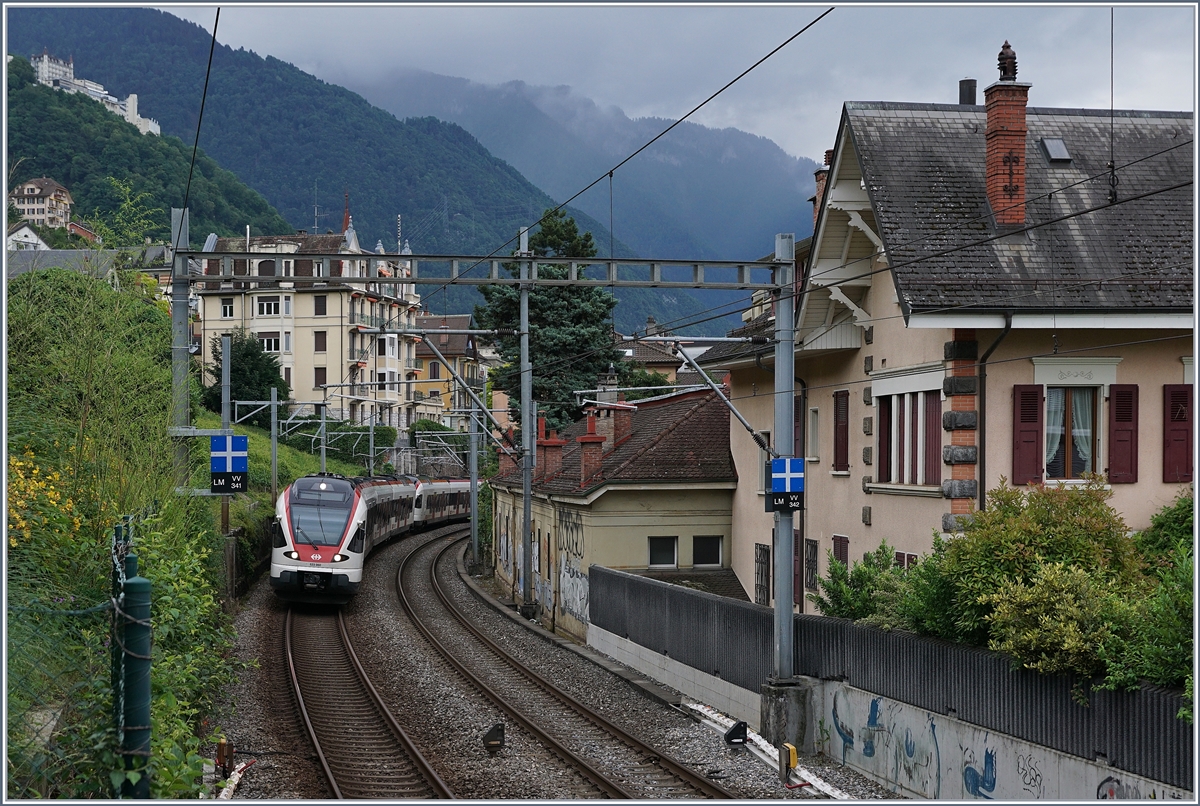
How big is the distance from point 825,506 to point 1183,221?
26.8ft

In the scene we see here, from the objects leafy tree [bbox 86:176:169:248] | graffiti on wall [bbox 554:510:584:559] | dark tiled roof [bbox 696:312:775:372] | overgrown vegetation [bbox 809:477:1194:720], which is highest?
leafy tree [bbox 86:176:169:248]

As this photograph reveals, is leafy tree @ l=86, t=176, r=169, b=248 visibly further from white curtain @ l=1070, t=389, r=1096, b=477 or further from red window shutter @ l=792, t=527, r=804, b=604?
white curtain @ l=1070, t=389, r=1096, b=477

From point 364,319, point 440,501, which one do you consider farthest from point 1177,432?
point 364,319

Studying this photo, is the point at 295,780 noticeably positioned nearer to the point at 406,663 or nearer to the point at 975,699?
the point at 975,699

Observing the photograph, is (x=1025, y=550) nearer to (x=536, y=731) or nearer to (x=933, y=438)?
(x=933, y=438)

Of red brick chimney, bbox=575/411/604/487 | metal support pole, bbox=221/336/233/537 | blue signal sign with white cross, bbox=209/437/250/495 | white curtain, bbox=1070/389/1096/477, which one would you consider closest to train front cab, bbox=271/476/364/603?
metal support pole, bbox=221/336/233/537

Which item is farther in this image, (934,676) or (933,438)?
(933,438)

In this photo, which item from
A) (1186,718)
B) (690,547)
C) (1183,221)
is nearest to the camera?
(1186,718)

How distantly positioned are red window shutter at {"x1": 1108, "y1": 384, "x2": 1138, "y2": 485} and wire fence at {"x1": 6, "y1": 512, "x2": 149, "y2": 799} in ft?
47.7

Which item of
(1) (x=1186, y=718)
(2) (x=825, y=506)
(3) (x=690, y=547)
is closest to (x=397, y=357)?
(3) (x=690, y=547)

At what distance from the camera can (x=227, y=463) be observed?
20047 millimetres

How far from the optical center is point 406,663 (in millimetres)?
24766

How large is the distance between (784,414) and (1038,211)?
240 inches

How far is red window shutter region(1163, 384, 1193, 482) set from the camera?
1892cm
